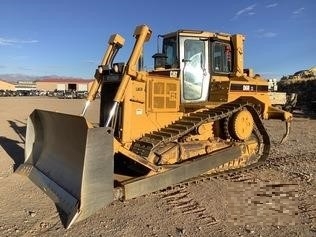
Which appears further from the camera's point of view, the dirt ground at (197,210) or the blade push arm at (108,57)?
the blade push arm at (108,57)

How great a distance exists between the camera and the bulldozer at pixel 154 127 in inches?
235

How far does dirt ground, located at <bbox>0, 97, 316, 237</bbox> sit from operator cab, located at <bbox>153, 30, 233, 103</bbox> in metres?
1.92

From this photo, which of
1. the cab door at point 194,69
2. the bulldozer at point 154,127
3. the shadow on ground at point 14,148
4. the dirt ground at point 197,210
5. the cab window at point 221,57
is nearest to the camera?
the dirt ground at point 197,210

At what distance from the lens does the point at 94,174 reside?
5762 millimetres

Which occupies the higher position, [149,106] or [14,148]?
[149,106]

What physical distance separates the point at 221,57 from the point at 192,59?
2.95 ft

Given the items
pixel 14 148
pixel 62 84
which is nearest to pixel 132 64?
pixel 14 148

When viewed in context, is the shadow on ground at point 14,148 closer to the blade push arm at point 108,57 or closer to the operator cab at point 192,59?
the blade push arm at point 108,57

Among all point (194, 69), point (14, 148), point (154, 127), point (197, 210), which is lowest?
point (197, 210)

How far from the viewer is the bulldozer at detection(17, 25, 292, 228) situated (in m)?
5.98

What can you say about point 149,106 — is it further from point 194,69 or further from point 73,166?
point 73,166

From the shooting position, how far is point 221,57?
8930mm

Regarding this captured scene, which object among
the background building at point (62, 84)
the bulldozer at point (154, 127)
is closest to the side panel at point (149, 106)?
the bulldozer at point (154, 127)

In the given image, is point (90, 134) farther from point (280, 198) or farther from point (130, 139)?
point (280, 198)
